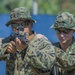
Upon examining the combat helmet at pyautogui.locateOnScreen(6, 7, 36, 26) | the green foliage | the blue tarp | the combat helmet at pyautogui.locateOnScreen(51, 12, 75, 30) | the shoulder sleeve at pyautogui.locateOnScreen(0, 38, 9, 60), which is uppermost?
the green foliage

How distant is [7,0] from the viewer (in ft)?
52.6

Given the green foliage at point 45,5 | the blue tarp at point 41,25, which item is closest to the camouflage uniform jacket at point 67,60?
the blue tarp at point 41,25

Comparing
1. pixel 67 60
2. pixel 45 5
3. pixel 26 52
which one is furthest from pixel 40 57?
pixel 45 5

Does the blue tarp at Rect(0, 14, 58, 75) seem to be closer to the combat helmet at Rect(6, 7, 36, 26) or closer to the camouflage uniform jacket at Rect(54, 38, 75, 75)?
the combat helmet at Rect(6, 7, 36, 26)

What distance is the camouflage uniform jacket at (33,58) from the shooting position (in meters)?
4.30

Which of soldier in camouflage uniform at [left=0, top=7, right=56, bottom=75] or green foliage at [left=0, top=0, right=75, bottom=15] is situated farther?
green foliage at [left=0, top=0, right=75, bottom=15]

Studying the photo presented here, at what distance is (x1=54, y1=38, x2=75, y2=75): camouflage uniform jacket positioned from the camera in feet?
15.2

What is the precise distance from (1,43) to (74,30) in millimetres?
779

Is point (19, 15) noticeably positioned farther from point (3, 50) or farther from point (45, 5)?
point (45, 5)

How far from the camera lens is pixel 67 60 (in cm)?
462

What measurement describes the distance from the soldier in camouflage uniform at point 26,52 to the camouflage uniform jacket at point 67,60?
0.56 ft

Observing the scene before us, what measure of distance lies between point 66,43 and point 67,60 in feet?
0.93

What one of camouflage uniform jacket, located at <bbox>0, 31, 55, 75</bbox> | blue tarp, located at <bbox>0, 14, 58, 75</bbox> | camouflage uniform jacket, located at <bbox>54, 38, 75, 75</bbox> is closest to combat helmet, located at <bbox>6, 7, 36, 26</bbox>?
camouflage uniform jacket, located at <bbox>0, 31, 55, 75</bbox>

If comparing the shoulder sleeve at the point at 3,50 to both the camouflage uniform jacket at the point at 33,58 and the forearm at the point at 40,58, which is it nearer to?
the camouflage uniform jacket at the point at 33,58
